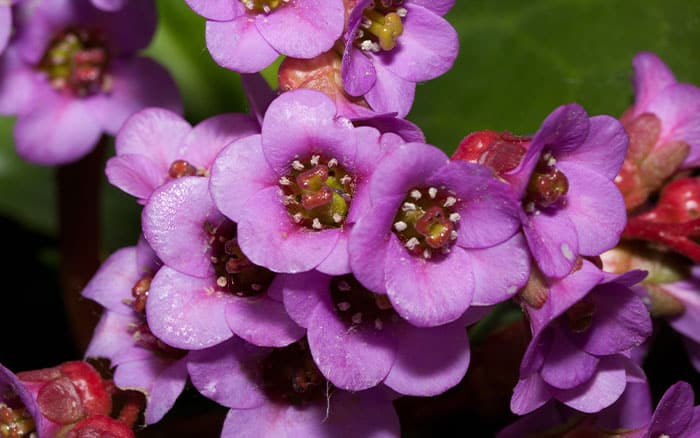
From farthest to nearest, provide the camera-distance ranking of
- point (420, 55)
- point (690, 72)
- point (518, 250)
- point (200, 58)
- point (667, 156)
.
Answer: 1. point (200, 58)
2. point (690, 72)
3. point (667, 156)
4. point (420, 55)
5. point (518, 250)

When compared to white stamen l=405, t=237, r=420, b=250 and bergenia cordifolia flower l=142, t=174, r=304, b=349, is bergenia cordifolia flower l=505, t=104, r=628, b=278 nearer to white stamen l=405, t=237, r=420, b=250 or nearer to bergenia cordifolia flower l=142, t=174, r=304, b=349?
white stamen l=405, t=237, r=420, b=250

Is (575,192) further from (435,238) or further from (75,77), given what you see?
(75,77)

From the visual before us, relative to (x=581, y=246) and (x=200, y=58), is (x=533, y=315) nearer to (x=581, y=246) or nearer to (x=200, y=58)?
(x=581, y=246)

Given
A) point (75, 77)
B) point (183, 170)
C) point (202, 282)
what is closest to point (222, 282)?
point (202, 282)

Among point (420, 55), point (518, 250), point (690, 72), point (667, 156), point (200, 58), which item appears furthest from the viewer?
point (200, 58)

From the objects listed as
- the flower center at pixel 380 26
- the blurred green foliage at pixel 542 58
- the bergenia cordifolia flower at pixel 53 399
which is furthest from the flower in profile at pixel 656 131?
the bergenia cordifolia flower at pixel 53 399

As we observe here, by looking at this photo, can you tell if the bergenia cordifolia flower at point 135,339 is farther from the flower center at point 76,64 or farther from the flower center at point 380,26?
the flower center at point 76,64

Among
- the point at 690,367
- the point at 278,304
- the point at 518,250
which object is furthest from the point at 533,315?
the point at 690,367
